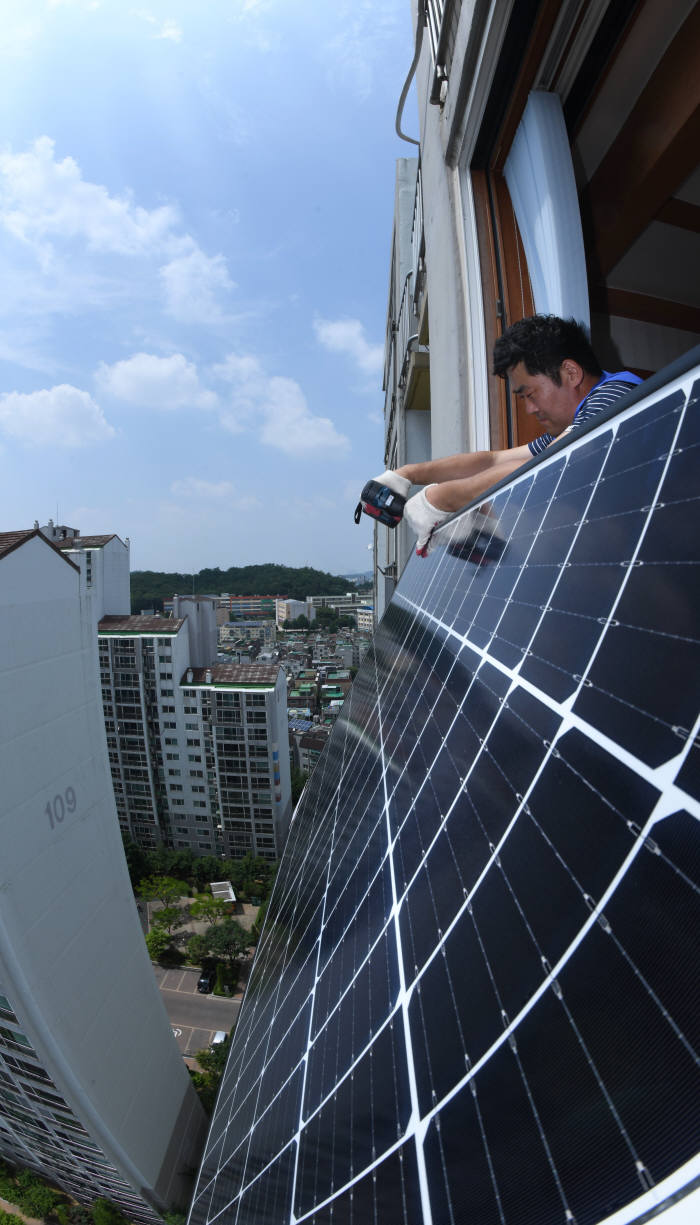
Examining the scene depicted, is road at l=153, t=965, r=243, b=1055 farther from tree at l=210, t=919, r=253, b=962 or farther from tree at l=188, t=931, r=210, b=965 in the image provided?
tree at l=210, t=919, r=253, b=962

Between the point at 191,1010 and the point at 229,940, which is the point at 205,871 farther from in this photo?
the point at 191,1010

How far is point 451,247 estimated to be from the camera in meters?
5.81

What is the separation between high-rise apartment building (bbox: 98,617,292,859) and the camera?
94.2ft

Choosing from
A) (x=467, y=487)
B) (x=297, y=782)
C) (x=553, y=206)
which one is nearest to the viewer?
(x=467, y=487)

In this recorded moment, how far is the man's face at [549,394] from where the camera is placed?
2.52 metres

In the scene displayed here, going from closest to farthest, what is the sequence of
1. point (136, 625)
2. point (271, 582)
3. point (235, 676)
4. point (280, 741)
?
point (136, 625)
point (280, 741)
point (235, 676)
point (271, 582)

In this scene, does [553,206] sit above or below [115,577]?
above

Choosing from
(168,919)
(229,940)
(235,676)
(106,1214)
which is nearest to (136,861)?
(168,919)

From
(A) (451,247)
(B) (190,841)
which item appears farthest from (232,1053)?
(B) (190,841)

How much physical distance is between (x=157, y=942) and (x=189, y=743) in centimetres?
1012

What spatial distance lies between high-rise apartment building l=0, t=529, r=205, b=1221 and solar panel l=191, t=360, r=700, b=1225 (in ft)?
23.5

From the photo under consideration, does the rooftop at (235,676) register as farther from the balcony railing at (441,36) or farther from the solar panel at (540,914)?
the solar panel at (540,914)

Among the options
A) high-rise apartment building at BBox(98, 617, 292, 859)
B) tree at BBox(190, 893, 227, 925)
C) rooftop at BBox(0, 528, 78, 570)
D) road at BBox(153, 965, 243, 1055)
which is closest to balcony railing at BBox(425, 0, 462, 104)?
rooftop at BBox(0, 528, 78, 570)

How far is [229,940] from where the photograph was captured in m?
22.2
